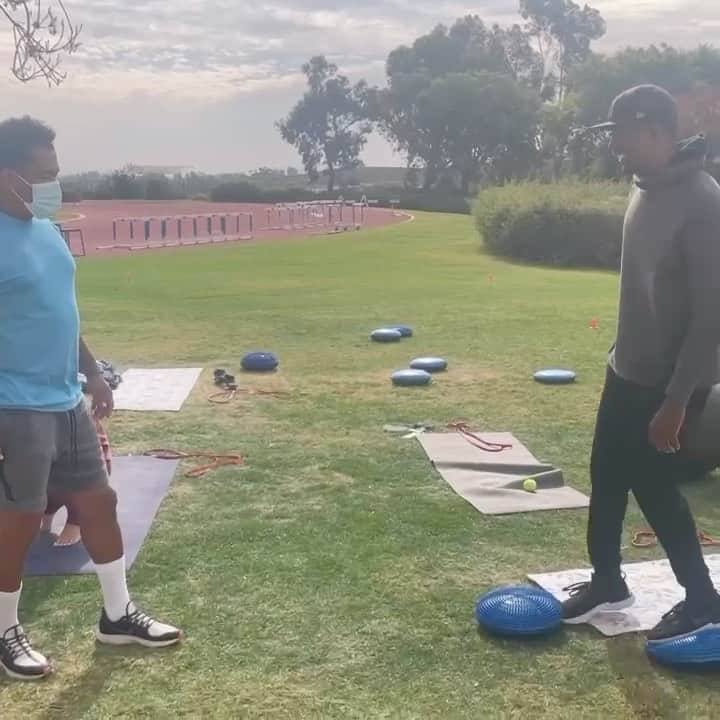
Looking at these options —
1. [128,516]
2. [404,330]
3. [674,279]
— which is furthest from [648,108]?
[404,330]

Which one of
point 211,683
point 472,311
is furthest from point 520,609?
point 472,311

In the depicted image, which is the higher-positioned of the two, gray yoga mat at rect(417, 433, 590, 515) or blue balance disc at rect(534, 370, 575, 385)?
gray yoga mat at rect(417, 433, 590, 515)

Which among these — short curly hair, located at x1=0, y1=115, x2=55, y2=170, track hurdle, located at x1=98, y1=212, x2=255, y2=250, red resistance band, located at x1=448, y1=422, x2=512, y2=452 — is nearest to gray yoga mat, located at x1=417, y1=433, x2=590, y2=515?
red resistance band, located at x1=448, y1=422, x2=512, y2=452

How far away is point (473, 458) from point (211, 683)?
2.86 meters

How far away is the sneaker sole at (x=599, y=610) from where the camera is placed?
3.42 metres

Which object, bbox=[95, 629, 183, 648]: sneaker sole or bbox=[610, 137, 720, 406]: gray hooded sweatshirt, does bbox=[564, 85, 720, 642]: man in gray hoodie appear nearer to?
bbox=[610, 137, 720, 406]: gray hooded sweatshirt

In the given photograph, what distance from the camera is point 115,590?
3270mm

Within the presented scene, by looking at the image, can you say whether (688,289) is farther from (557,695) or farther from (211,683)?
(211,683)

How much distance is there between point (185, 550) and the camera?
165 inches

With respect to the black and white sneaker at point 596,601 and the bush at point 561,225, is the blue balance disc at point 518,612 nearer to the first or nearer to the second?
the black and white sneaker at point 596,601

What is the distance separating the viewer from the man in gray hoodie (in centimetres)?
286

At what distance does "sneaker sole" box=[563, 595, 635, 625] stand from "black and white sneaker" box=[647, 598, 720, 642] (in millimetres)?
248

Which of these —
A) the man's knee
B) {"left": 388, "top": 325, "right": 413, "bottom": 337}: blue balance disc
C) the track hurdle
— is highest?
the man's knee

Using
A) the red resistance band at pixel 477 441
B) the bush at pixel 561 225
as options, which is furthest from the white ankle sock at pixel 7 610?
the bush at pixel 561 225
